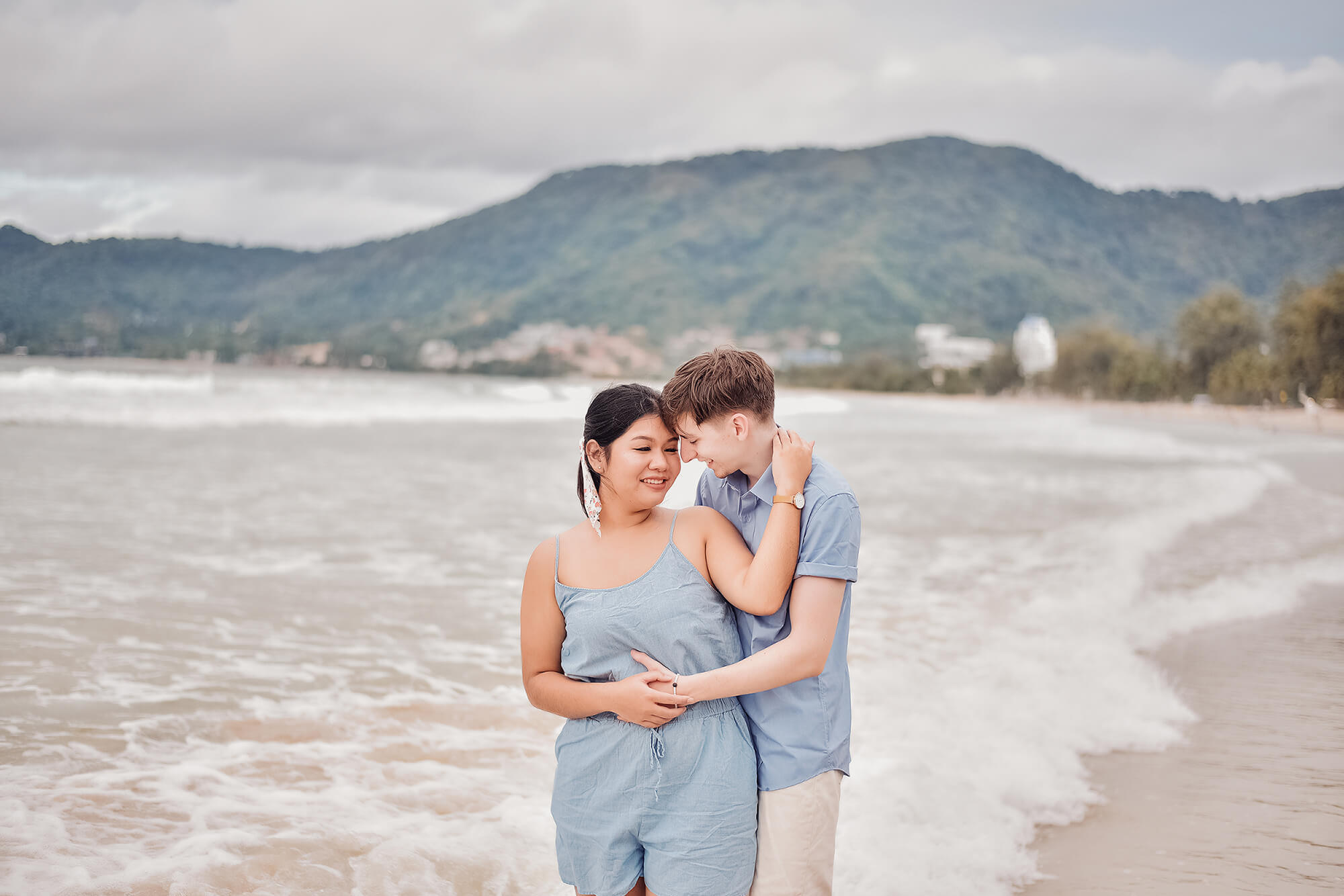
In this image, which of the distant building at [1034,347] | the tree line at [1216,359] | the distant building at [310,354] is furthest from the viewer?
the distant building at [1034,347]

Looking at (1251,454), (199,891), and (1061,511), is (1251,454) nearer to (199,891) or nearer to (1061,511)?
(1061,511)

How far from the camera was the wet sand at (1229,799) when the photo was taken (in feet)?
11.7

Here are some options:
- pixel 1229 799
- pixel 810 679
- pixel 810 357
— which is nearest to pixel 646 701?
pixel 810 679

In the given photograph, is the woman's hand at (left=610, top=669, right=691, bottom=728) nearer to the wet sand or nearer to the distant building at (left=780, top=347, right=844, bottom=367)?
the wet sand

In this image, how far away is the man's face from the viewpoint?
2104 mm

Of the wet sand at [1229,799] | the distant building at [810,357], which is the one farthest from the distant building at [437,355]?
the wet sand at [1229,799]

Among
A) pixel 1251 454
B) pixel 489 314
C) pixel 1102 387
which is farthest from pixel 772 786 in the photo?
pixel 489 314

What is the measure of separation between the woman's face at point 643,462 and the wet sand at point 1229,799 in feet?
8.17

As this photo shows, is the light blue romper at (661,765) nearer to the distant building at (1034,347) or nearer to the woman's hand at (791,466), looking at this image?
the woman's hand at (791,466)

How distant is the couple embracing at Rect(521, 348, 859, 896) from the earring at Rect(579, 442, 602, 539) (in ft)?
0.04

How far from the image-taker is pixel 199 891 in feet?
11.1

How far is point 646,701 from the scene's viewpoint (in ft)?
6.64

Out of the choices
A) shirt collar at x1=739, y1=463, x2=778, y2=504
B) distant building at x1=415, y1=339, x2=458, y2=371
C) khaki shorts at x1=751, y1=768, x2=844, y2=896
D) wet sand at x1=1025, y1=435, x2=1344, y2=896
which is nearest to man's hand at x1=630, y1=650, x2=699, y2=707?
khaki shorts at x1=751, y1=768, x2=844, y2=896

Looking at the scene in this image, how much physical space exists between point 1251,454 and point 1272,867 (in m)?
29.3
